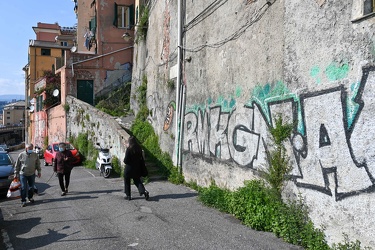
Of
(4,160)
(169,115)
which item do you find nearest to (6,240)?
(4,160)

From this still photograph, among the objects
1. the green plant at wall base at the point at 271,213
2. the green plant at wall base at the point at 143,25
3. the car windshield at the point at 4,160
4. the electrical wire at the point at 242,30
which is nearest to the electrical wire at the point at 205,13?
the electrical wire at the point at 242,30

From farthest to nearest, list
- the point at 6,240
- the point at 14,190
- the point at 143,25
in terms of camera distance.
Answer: the point at 143,25 < the point at 14,190 < the point at 6,240

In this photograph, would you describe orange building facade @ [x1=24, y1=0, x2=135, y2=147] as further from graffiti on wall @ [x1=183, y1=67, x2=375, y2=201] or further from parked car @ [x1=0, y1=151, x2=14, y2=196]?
graffiti on wall @ [x1=183, y1=67, x2=375, y2=201]

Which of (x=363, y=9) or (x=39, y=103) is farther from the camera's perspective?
(x=39, y=103)

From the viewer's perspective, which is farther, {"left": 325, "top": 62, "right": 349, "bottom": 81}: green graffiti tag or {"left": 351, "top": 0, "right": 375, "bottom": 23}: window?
{"left": 325, "top": 62, "right": 349, "bottom": 81}: green graffiti tag

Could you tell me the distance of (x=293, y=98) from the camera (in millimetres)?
6074

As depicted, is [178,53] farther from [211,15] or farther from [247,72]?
[247,72]

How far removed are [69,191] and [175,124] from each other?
4.08m

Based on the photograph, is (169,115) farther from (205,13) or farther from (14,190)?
(14,190)

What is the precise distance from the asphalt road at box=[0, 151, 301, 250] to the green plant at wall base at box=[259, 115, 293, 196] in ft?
3.22

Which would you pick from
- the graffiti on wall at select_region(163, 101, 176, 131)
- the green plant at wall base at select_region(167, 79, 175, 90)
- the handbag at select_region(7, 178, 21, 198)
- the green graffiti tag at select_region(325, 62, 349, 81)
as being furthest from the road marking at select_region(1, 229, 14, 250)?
the green plant at wall base at select_region(167, 79, 175, 90)

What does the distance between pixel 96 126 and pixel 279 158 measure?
12.9 meters

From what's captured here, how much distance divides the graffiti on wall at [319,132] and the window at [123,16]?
19.5 meters

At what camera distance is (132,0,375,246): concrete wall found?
15.5 ft
